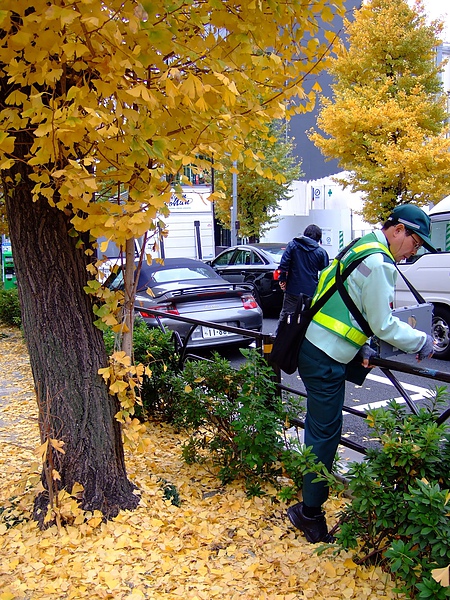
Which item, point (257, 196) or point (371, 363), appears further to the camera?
point (257, 196)

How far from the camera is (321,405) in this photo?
9.11 feet

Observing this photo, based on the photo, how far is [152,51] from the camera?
2.37 metres

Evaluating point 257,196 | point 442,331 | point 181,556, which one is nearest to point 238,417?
point 181,556

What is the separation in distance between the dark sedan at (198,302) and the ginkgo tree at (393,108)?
11811mm

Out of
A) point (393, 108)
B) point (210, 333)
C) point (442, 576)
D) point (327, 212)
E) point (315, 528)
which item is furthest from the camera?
point (327, 212)

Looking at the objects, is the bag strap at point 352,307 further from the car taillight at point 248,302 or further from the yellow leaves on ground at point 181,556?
the car taillight at point 248,302

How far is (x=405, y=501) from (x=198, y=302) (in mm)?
5108

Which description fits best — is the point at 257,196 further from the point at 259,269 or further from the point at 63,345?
the point at 63,345

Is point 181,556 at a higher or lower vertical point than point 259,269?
lower

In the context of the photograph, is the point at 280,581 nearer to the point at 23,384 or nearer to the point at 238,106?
the point at 238,106

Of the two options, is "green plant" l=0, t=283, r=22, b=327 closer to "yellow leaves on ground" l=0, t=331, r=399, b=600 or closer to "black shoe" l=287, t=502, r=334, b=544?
Answer: "yellow leaves on ground" l=0, t=331, r=399, b=600

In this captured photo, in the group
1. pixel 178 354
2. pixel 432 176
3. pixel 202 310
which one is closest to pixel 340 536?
pixel 178 354

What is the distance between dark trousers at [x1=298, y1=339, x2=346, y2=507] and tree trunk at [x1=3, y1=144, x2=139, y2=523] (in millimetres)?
1100

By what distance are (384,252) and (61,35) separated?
5.71 feet
